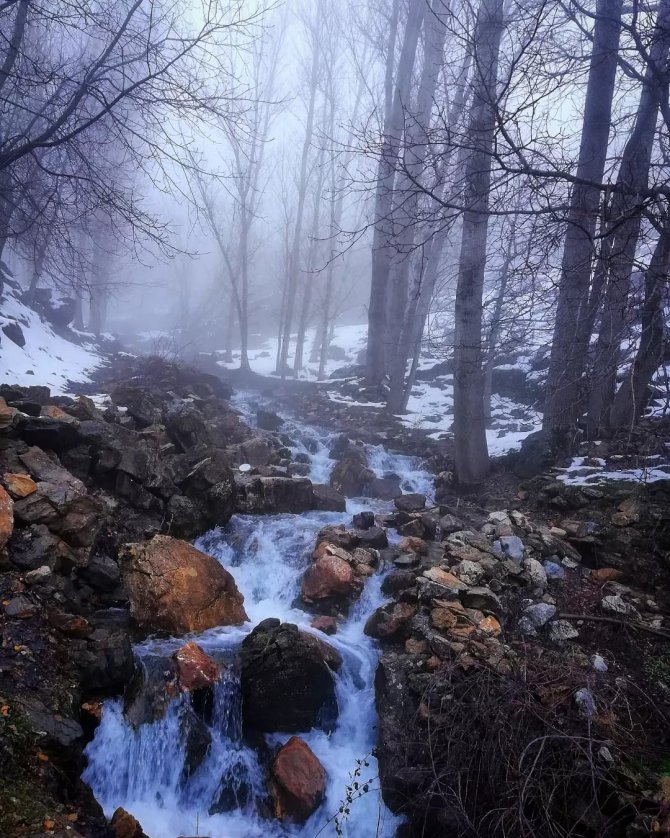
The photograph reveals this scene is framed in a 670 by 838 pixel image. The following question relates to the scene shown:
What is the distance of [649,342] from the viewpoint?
3.56m

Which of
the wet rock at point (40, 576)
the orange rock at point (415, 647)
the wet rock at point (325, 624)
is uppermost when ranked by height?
the wet rock at point (40, 576)

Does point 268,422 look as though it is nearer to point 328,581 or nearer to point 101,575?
point 328,581

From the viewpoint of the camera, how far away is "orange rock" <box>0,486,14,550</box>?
3.66 meters

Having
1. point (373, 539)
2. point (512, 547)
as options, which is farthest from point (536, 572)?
point (373, 539)

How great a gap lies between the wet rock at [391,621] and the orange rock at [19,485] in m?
3.40

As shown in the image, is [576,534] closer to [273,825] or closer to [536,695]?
[536,695]

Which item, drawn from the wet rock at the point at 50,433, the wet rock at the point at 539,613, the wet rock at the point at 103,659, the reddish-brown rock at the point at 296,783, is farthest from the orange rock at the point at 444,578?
the wet rock at the point at 50,433

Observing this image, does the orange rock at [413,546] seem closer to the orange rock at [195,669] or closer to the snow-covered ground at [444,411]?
the snow-covered ground at [444,411]

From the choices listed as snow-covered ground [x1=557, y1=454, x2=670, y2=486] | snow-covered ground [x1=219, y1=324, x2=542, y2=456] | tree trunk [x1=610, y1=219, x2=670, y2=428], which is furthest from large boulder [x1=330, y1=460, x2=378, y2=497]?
tree trunk [x1=610, y1=219, x2=670, y2=428]

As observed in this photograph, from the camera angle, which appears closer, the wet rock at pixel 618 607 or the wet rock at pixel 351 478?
the wet rock at pixel 618 607

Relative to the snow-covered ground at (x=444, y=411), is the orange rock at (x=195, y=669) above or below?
below

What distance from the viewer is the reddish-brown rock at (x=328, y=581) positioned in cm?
518

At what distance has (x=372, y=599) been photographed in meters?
5.15

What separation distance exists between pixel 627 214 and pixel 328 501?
5.48 metres
